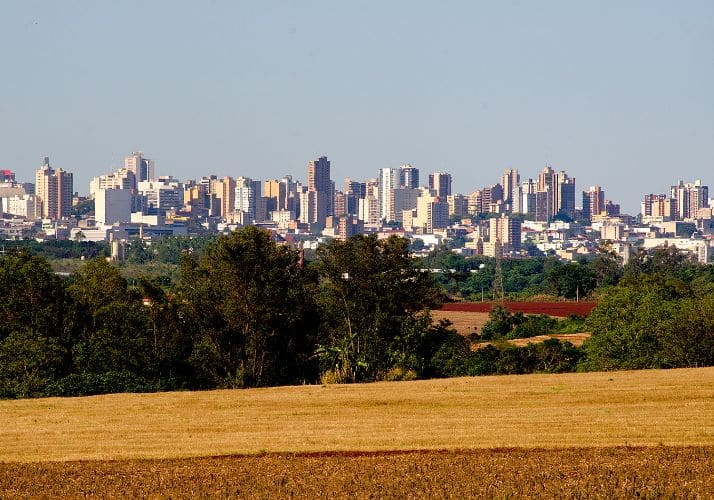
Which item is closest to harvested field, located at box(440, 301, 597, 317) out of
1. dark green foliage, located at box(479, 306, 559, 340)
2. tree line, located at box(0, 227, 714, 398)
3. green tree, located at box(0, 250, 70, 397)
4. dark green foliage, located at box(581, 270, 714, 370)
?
dark green foliage, located at box(479, 306, 559, 340)

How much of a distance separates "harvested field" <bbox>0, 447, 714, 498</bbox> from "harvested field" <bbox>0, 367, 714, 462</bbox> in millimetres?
1238

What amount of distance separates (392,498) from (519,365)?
26491 millimetres

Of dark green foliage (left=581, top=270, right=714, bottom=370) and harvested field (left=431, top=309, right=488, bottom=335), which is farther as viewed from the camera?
harvested field (left=431, top=309, right=488, bottom=335)

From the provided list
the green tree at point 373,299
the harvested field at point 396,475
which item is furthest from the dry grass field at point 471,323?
the harvested field at point 396,475

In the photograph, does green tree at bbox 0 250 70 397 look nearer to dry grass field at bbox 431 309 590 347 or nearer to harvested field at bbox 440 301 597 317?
dry grass field at bbox 431 309 590 347

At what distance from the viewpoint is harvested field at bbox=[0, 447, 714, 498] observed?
19.4 metres

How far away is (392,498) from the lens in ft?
62.2

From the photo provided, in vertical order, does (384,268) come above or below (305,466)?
above

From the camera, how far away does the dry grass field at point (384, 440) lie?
20.1m

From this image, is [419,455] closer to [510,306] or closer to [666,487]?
[666,487]

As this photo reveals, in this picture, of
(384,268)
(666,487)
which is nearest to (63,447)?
(666,487)

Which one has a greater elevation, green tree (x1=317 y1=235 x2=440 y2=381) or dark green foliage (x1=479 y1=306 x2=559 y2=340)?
green tree (x1=317 y1=235 x2=440 y2=381)

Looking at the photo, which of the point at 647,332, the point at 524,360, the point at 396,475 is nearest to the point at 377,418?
the point at 396,475

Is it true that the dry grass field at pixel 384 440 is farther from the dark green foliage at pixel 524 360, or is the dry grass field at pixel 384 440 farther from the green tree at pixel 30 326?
the dark green foliage at pixel 524 360
